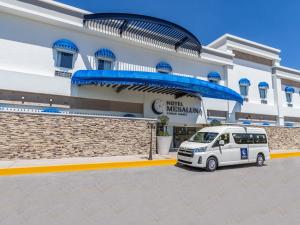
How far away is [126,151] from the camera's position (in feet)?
47.0

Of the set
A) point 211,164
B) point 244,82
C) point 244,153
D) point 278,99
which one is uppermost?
point 244,82

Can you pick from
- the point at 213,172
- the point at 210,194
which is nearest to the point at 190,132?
the point at 213,172

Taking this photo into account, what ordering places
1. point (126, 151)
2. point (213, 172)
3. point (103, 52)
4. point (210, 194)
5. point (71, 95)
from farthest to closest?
point (103, 52), point (71, 95), point (126, 151), point (213, 172), point (210, 194)

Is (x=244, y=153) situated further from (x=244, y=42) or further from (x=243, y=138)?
(x=244, y=42)

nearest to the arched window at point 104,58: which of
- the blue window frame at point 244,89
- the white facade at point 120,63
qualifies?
the white facade at point 120,63

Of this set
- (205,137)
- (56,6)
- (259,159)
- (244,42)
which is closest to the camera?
(205,137)

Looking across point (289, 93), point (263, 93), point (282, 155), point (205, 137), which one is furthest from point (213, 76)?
point (289, 93)

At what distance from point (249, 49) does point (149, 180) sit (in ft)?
82.8

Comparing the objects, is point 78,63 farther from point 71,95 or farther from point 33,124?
point 33,124

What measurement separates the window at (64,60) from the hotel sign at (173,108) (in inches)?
313

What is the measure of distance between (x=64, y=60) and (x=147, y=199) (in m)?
13.7

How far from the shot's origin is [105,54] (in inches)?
669

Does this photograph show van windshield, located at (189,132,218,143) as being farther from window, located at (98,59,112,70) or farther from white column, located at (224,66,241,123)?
white column, located at (224,66,241,123)

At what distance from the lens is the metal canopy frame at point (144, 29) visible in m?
16.0
